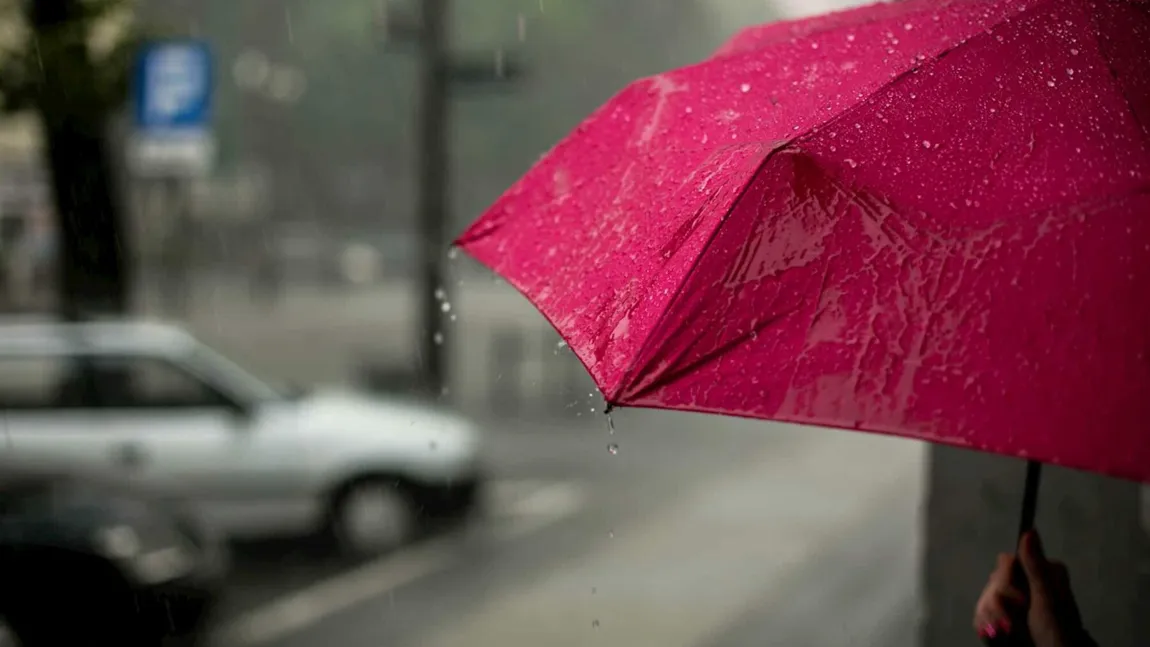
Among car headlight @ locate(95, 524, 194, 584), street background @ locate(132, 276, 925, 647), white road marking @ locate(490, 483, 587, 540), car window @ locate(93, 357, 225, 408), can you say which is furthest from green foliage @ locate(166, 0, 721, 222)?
car headlight @ locate(95, 524, 194, 584)

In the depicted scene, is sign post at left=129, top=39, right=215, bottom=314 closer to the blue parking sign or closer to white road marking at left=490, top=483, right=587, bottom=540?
the blue parking sign

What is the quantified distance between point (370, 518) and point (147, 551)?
2.61m

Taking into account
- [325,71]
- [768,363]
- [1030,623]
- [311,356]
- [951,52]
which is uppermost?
[951,52]

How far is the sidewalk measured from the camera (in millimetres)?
6785

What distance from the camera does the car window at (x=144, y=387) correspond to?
315 inches

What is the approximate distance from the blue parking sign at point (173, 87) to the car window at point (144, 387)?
236 cm

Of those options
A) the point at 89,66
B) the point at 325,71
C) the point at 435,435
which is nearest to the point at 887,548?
the point at 435,435

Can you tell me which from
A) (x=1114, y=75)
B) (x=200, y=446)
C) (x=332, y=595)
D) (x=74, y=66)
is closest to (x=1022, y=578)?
(x=1114, y=75)

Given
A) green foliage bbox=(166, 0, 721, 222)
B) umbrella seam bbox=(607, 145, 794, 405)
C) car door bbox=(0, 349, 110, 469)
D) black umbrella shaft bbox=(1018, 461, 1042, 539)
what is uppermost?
umbrella seam bbox=(607, 145, 794, 405)

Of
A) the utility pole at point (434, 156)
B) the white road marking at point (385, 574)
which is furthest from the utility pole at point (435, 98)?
the white road marking at point (385, 574)

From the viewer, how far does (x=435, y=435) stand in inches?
347

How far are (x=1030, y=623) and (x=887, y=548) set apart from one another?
6824mm

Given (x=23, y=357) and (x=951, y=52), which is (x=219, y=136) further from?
(x=951, y=52)

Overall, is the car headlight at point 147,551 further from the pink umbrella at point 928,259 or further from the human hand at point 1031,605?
the human hand at point 1031,605
